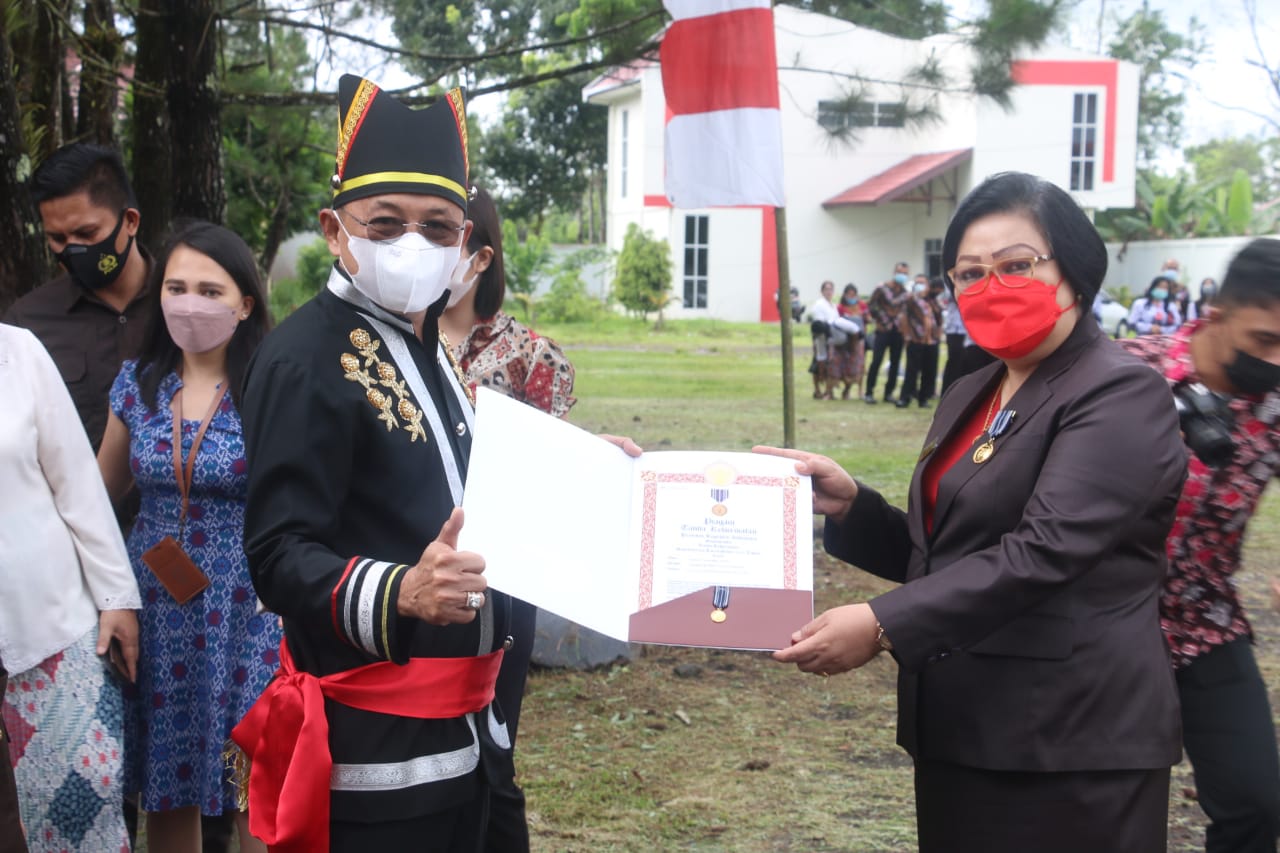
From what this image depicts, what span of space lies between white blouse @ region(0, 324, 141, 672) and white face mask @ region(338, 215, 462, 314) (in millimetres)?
1132

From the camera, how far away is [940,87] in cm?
790

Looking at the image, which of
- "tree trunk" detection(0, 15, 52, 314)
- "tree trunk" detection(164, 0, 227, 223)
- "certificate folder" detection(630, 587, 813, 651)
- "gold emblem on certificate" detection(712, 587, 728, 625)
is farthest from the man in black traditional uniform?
"tree trunk" detection(164, 0, 227, 223)

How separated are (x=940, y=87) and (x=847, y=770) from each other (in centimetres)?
496

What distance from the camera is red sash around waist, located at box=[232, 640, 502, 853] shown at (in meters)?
2.11

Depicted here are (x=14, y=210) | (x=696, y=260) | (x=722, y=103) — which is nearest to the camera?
(x=14, y=210)

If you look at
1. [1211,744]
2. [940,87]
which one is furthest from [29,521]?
[940,87]

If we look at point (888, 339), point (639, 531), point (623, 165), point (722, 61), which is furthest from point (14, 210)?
point (623, 165)

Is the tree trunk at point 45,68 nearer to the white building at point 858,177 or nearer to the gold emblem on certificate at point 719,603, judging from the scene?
the gold emblem on certificate at point 719,603

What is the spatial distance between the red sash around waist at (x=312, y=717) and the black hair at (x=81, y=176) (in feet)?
7.00

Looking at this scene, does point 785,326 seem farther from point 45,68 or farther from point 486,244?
point 45,68

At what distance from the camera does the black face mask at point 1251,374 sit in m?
2.89

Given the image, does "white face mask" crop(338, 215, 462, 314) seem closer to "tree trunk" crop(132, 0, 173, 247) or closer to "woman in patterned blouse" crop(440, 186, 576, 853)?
"woman in patterned blouse" crop(440, 186, 576, 853)

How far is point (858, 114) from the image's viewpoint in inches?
326

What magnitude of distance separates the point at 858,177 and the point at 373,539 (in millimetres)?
33209
